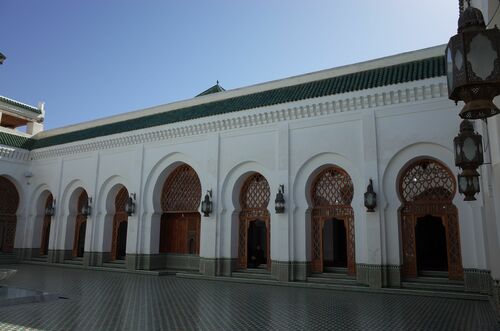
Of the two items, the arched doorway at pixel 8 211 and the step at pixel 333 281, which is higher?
the arched doorway at pixel 8 211

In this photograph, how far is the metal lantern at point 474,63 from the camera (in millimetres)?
2146

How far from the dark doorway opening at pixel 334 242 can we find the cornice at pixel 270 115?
4137 millimetres

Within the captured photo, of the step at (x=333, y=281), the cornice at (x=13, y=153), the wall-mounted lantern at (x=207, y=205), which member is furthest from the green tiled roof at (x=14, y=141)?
the step at (x=333, y=281)

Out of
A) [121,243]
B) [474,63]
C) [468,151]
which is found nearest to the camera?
[474,63]

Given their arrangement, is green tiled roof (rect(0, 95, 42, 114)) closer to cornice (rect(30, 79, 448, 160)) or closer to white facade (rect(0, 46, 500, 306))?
white facade (rect(0, 46, 500, 306))

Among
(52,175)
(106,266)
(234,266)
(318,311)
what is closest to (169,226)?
(106,266)

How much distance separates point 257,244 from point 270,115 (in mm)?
4397

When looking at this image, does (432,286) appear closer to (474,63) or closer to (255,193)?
(255,193)

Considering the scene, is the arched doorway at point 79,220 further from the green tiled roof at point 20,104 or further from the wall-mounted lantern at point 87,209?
the green tiled roof at point 20,104

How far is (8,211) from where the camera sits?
610 inches

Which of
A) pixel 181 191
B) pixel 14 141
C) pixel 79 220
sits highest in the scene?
pixel 14 141

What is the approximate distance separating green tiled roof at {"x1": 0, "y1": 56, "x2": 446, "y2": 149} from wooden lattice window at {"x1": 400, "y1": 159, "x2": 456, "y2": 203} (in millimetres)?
1843

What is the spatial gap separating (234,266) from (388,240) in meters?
4.00

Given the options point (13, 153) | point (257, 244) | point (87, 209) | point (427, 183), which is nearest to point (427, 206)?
point (427, 183)
